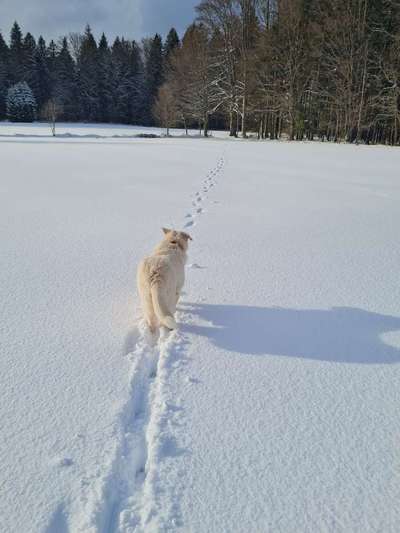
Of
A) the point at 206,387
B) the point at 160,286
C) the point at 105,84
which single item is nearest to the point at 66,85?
the point at 105,84

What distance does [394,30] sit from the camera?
63.7 ft

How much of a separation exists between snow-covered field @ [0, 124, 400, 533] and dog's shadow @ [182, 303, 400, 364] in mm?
11

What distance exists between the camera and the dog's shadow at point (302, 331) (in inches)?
80.2

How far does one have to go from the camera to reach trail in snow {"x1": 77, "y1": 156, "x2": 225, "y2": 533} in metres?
1.12

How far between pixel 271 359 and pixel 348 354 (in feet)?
1.40

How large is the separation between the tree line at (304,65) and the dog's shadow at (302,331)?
1983 centimetres

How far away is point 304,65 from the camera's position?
21750 millimetres

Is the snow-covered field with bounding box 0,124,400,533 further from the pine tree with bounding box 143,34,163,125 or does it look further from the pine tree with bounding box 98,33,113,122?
the pine tree with bounding box 98,33,113,122

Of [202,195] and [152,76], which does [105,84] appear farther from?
[202,195]

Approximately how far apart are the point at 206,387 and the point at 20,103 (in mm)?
40838

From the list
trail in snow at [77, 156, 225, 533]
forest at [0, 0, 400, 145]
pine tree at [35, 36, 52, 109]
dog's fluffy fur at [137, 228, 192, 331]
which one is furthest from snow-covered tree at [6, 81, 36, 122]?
trail in snow at [77, 156, 225, 533]

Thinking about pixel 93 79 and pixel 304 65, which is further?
pixel 93 79

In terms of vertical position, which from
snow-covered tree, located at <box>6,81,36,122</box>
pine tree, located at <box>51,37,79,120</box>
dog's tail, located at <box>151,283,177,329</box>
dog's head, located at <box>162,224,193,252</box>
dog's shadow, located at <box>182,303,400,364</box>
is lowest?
dog's shadow, located at <box>182,303,400,364</box>

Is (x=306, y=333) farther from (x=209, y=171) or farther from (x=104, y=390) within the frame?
(x=209, y=171)
